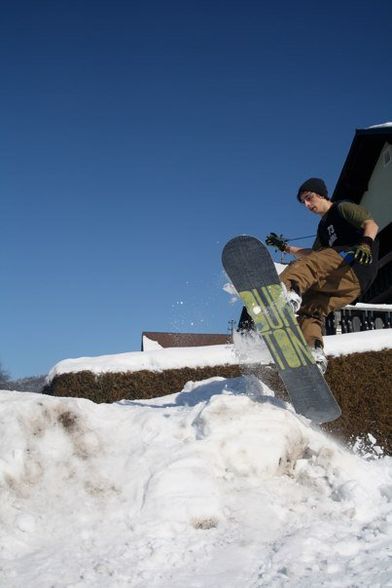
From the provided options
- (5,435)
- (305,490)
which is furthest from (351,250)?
(5,435)

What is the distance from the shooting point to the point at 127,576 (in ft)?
7.32

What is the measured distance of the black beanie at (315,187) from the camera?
16.9 feet

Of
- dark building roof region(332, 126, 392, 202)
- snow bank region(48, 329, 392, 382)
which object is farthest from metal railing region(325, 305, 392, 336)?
dark building roof region(332, 126, 392, 202)

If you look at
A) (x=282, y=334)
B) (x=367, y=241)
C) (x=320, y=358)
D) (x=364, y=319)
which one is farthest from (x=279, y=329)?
(x=364, y=319)

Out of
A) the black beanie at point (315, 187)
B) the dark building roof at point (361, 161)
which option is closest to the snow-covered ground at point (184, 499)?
the black beanie at point (315, 187)

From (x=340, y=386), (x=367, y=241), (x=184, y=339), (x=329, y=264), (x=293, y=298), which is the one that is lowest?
(x=184, y=339)

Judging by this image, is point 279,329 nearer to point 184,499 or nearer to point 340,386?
point 184,499

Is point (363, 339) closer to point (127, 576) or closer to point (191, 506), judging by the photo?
point (191, 506)

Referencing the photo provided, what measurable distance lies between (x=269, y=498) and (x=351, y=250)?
2.49 meters

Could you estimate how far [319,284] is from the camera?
4859 mm

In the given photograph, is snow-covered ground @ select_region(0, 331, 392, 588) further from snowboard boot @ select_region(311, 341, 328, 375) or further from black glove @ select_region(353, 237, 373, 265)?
black glove @ select_region(353, 237, 373, 265)

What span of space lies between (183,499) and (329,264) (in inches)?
106

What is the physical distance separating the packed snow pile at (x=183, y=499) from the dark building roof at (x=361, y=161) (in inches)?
630

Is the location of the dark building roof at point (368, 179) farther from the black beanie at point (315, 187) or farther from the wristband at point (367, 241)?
the wristband at point (367, 241)
